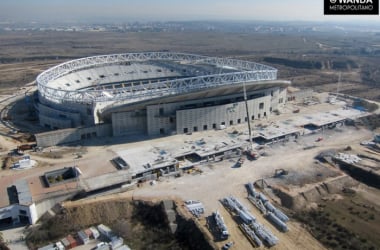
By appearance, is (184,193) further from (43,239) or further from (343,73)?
(343,73)

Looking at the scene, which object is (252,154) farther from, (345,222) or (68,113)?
(68,113)

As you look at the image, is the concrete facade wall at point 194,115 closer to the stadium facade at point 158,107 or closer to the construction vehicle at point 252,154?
the stadium facade at point 158,107

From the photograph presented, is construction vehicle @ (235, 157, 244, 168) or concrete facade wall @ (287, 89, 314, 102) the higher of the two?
concrete facade wall @ (287, 89, 314, 102)

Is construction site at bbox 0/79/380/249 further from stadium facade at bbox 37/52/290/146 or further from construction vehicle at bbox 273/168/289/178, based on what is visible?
stadium facade at bbox 37/52/290/146

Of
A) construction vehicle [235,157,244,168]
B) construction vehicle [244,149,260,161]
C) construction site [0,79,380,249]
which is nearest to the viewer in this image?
construction site [0,79,380,249]

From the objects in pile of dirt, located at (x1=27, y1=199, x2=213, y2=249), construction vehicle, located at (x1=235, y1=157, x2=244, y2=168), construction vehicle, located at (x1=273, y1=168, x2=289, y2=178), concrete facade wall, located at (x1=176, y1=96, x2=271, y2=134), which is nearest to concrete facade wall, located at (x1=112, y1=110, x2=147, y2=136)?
concrete facade wall, located at (x1=176, y1=96, x2=271, y2=134)

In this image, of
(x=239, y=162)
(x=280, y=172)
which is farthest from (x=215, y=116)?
(x=280, y=172)
